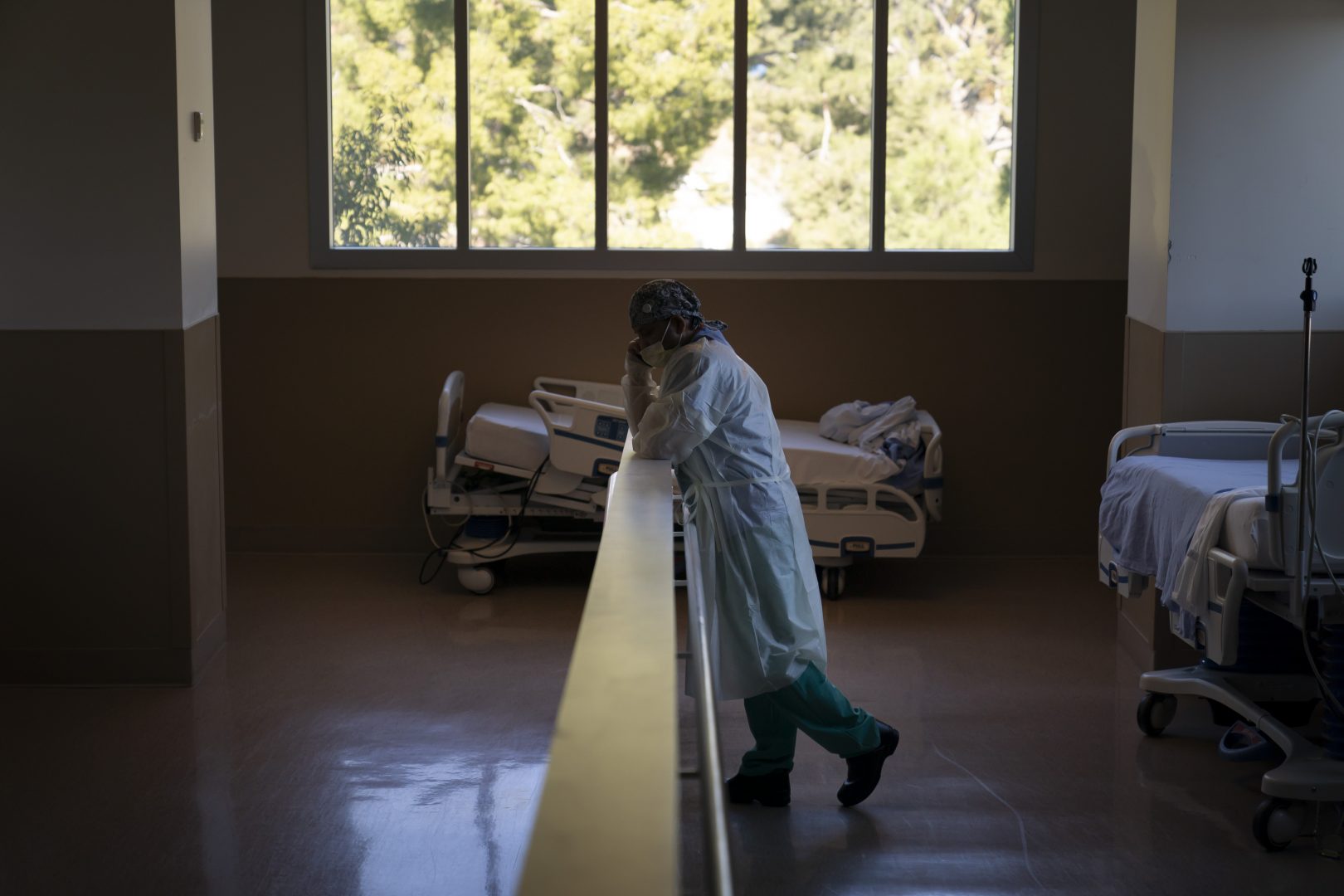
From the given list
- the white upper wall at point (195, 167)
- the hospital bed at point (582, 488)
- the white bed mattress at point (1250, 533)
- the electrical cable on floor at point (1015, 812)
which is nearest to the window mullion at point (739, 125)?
the hospital bed at point (582, 488)

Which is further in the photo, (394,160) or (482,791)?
(394,160)

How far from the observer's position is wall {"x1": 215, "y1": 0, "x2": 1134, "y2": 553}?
6.96 metres

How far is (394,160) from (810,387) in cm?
231

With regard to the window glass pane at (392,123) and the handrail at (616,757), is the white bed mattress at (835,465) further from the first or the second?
the handrail at (616,757)

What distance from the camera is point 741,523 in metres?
3.71

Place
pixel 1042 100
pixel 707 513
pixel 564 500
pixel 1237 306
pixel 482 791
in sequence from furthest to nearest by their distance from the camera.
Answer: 1. pixel 1042 100
2. pixel 564 500
3. pixel 1237 306
4. pixel 482 791
5. pixel 707 513

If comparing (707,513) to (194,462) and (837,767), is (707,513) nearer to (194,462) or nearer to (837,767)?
(837,767)

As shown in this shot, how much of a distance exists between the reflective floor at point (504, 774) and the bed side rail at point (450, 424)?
2.29ft

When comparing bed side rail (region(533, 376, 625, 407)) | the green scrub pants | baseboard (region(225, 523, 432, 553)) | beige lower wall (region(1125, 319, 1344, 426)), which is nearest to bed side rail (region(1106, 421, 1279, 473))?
beige lower wall (region(1125, 319, 1344, 426))

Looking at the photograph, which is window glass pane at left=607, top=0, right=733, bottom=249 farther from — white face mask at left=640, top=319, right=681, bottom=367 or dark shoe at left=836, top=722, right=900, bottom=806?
dark shoe at left=836, top=722, right=900, bottom=806

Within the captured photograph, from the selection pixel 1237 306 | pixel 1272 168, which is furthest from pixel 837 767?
pixel 1272 168

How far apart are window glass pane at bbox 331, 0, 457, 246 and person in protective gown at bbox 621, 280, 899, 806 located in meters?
3.51

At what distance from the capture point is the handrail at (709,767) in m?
1.63

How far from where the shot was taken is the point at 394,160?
7027 millimetres
